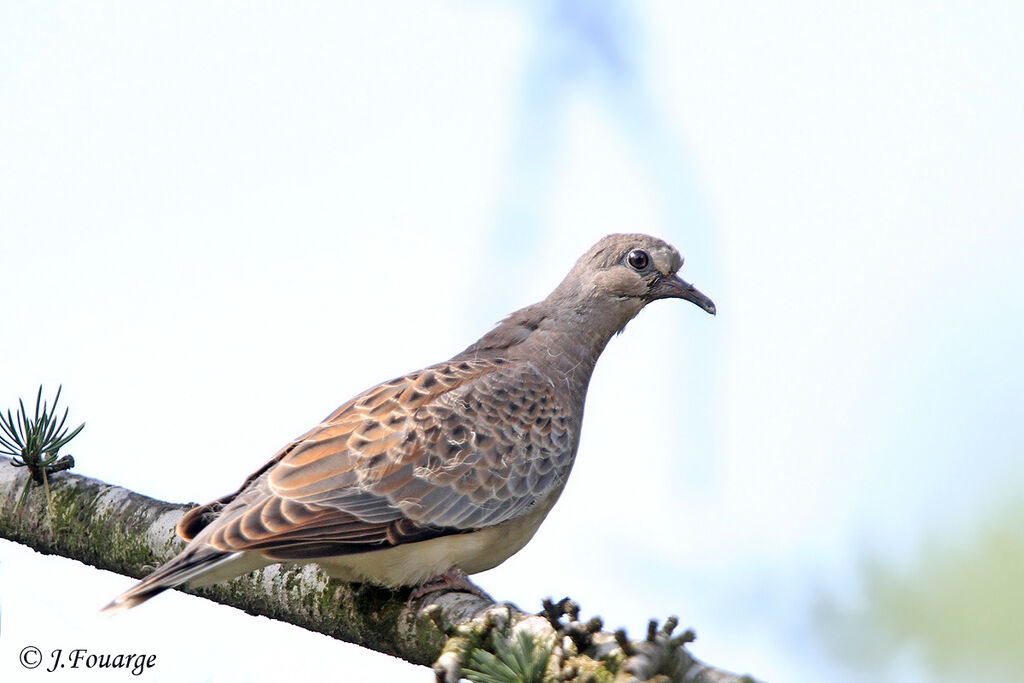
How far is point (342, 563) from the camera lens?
4.82 meters

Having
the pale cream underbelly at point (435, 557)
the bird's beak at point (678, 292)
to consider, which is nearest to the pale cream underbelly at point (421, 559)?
the pale cream underbelly at point (435, 557)

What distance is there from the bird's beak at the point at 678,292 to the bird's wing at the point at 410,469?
3.06 feet

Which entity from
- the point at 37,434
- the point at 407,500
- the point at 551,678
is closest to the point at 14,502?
the point at 37,434

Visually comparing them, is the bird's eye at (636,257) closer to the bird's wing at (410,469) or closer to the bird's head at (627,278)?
the bird's head at (627,278)

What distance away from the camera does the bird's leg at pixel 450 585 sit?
4.83 m

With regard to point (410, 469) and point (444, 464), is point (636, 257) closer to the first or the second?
point (444, 464)

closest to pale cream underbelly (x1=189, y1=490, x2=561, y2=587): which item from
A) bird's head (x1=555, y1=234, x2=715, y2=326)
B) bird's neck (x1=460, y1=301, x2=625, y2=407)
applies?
Answer: bird's neck (x1=460, y1=301, x2=625, y2=407)

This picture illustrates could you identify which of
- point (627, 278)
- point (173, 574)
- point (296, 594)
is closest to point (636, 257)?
point (627, 278)

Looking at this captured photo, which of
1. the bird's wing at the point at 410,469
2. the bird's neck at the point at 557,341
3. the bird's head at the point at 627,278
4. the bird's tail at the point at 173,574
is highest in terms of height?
the bird's head at the point at 627,278

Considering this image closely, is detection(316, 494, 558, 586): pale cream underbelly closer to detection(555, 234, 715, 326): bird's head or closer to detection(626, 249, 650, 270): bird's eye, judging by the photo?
detection(555, 234, 715, 326): bird's head

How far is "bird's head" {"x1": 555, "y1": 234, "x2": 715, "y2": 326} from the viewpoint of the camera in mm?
6367

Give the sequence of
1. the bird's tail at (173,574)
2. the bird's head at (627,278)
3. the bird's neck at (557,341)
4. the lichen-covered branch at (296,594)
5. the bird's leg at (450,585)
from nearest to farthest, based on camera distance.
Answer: the lichen-covered branch at (296,594) → the bird's tail at (173,574) → the bird's leg at (450,585) → the bird's neck at (557,341) → the bird's head at (627,278)

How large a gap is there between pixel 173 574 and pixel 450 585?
1135mm

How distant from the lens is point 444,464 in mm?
5281
